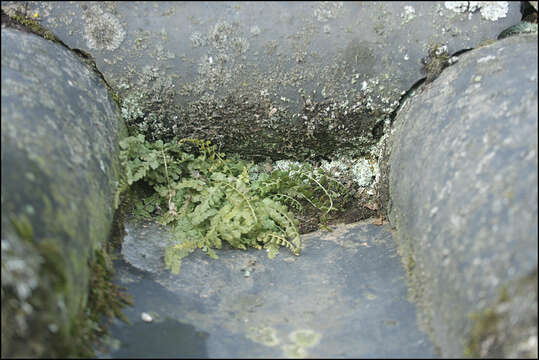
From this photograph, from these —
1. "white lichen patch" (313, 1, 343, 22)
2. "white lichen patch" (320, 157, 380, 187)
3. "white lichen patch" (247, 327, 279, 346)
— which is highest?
"white lichen patch" (313, 1, 343, 22)

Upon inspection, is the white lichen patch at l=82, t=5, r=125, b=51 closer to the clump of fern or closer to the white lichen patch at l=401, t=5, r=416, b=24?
the clump of fern

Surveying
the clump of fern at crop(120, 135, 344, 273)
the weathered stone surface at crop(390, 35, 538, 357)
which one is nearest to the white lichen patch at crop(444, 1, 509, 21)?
the weathered stone surface at crop(390, 35, 538, 357)

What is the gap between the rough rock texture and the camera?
1.78m

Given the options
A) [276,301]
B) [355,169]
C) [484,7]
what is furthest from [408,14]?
[276,301]

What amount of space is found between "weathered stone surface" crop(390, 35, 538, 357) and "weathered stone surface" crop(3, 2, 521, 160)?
436mm

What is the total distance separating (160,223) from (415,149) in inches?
71.8

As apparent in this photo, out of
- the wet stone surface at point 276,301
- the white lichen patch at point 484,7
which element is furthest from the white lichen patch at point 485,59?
the wet stone surface at point 276,301

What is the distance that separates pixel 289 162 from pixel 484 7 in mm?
1853

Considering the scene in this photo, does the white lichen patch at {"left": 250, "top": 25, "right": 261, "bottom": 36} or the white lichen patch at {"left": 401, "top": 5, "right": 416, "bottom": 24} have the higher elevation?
the white lichen patch at {"left": 401, "top": 5, "right": 416, "bottom": 24}

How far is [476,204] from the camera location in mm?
2154

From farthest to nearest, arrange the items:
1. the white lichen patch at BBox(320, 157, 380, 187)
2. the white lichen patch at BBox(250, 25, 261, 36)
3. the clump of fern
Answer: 1. the white lichen patch at BBox(320, 157, 380, 187)
2. the white lichen patch at BBox(250, 25, 261, 36)
3. the clump of fern

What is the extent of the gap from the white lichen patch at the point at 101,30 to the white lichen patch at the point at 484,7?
7.93 feet

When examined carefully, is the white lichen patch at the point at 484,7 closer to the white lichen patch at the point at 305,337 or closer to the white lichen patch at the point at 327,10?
the white lichen patch at the point at 327,10

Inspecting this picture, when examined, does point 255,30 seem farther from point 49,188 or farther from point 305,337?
point 305,337
